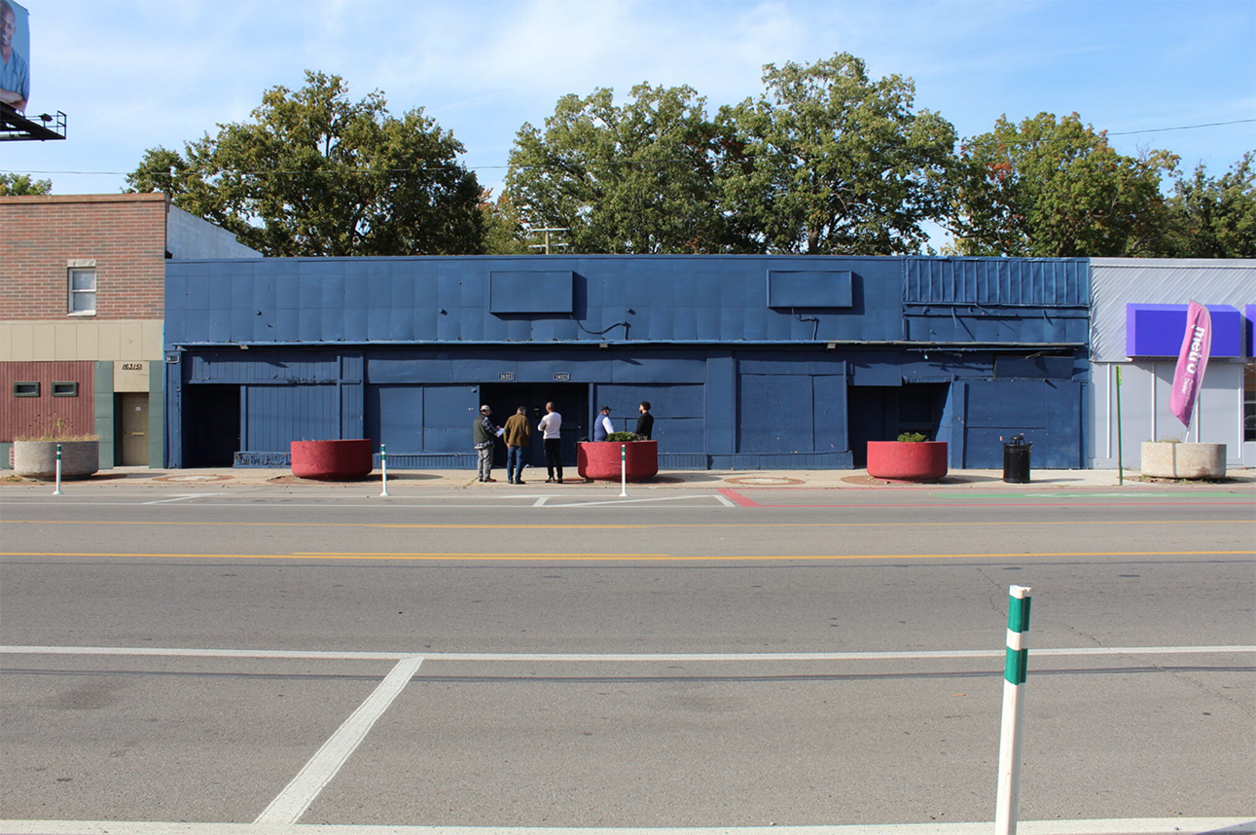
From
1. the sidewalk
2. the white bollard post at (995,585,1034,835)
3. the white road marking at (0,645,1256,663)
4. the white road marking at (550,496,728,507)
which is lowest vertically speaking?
the white road marking at (0,645,1256,663)

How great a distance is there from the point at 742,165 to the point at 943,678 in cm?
4110

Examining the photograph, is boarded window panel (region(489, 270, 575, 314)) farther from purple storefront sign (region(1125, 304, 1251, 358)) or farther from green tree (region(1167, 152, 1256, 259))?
green tree (region(1167, 152, 1256, 259))

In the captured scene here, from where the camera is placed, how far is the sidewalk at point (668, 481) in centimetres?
1994

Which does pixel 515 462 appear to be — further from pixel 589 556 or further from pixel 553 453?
pixel 589 556

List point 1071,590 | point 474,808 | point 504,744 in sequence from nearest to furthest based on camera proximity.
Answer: point 474,808, point 504,744, point 1071,590

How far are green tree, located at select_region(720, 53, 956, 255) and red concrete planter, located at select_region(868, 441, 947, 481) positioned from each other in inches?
832

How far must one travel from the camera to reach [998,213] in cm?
4478

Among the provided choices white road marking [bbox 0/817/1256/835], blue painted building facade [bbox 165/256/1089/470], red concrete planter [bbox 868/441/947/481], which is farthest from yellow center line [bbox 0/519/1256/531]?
blue painted building facade [bbox 165/256/1089/470]

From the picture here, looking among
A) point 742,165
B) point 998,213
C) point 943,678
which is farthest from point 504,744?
point 998,213

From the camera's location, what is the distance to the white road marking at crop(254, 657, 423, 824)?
13.2ft

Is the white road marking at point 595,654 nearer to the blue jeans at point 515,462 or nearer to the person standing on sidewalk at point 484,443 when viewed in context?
the blue jeans at point 515,462

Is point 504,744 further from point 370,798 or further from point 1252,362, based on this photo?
point 1252,362

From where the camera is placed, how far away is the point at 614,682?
5863 mm

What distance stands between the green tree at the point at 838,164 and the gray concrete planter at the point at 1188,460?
20.3m
